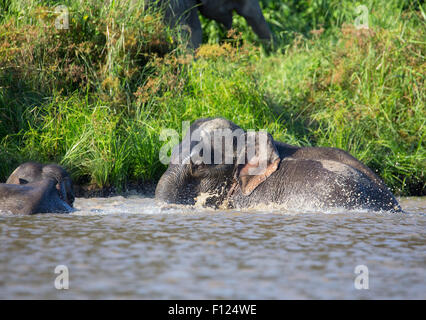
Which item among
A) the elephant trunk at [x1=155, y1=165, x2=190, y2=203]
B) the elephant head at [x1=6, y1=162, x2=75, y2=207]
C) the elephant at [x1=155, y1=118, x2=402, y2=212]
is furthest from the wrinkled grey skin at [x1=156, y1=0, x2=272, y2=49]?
the elephant head at [x1=6, y1=162, x2=75, y2=207]

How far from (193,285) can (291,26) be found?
34.3 feet

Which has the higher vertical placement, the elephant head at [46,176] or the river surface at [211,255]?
the elephant head at [46,176]

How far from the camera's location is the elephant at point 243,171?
632 cm

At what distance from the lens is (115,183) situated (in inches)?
305

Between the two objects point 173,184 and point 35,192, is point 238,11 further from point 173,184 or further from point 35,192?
point 35,192

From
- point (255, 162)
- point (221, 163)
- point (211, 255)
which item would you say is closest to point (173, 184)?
point (221, 163)

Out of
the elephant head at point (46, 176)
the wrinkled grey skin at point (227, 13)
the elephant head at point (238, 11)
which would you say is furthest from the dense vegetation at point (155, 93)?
the elephant head at point (238, 11)

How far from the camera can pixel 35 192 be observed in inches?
228

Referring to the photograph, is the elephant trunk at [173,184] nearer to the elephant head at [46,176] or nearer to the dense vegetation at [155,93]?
the elephant head at [46,176]

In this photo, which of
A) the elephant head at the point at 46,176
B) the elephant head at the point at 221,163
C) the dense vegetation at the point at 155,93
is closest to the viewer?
the elephant head at the point at 46,176

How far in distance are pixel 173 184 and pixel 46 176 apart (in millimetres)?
1110

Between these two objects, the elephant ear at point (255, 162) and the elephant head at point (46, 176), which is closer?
the elephant head at point (46, 176)

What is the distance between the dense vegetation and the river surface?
1.96 metres

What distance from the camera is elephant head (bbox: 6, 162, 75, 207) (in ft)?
20.2
